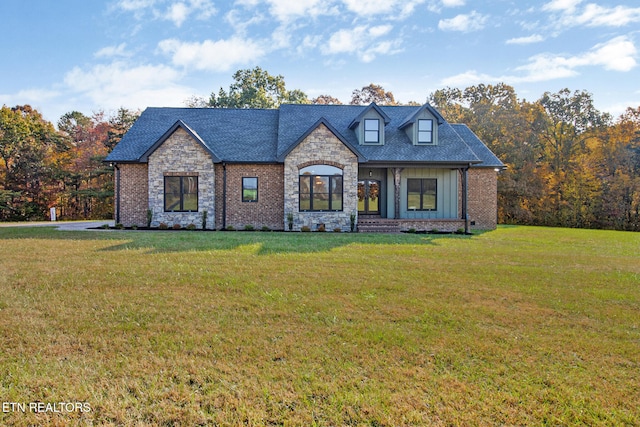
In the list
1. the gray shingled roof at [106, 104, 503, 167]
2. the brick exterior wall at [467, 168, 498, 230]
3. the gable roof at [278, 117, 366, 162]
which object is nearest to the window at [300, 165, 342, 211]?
the gable roof at [278, 117, 366, 162]

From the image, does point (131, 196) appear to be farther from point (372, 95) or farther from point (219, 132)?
point (372, 95)

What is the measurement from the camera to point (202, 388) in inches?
120

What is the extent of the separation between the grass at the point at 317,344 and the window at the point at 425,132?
12194 mm

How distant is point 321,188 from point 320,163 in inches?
46.1

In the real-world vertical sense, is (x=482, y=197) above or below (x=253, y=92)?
below

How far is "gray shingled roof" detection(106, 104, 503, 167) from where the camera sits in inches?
704

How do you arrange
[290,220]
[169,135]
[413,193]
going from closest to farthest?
[169,135] < [290,220] < [413,193]

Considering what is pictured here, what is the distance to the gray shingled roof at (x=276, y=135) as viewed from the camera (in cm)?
1789

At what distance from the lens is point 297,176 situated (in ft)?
56.6

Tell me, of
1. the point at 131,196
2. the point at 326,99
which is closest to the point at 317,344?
the point at 131,196

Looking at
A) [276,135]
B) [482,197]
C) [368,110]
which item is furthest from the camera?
[482,197]

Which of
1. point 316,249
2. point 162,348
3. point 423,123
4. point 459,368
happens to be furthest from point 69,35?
point 459,368

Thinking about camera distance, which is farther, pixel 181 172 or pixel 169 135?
pixel 181 172

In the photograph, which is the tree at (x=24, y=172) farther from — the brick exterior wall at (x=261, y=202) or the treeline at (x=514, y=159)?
the brick exterior wall at (x=261, y=202)
